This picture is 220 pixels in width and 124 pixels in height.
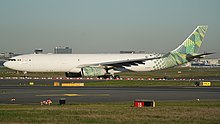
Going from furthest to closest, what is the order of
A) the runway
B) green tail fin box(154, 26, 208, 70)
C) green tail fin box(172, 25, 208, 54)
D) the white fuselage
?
green tail fin box(172, 25, 208, 54) < green tail fin box(154, 26, 208, 70) < the white fuselage < the runway

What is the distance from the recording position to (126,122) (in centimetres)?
1917

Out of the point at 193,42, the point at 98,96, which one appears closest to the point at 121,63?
the point at 193,42

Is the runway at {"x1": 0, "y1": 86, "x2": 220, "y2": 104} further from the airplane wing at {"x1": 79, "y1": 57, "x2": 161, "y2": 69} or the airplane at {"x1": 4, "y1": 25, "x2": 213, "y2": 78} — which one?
the airplane at {"x1": 4, "y1": 25, "x2": 213, "y2": 78}

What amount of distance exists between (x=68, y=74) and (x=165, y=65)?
1683 cm

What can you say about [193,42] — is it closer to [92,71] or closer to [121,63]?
[121,63]

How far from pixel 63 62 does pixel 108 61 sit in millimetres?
7508

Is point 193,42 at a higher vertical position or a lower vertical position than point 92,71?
higher

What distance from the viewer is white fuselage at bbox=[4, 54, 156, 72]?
2872 inches

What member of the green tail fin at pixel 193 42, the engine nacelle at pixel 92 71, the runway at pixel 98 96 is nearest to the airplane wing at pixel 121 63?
the engine nacelle at pixel 92 71

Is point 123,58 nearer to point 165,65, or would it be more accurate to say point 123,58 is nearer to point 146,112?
point 165,65

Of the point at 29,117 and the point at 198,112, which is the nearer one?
the point at 29,117

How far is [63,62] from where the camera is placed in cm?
7300

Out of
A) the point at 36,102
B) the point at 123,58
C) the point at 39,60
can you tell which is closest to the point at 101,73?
the point at 123,58

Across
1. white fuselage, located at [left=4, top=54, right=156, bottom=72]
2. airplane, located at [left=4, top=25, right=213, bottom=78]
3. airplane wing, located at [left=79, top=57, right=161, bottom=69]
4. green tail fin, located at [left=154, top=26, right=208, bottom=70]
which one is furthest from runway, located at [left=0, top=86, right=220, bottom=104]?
green tail fin, located at [left=154, top=26, right=208, bottom=70]
